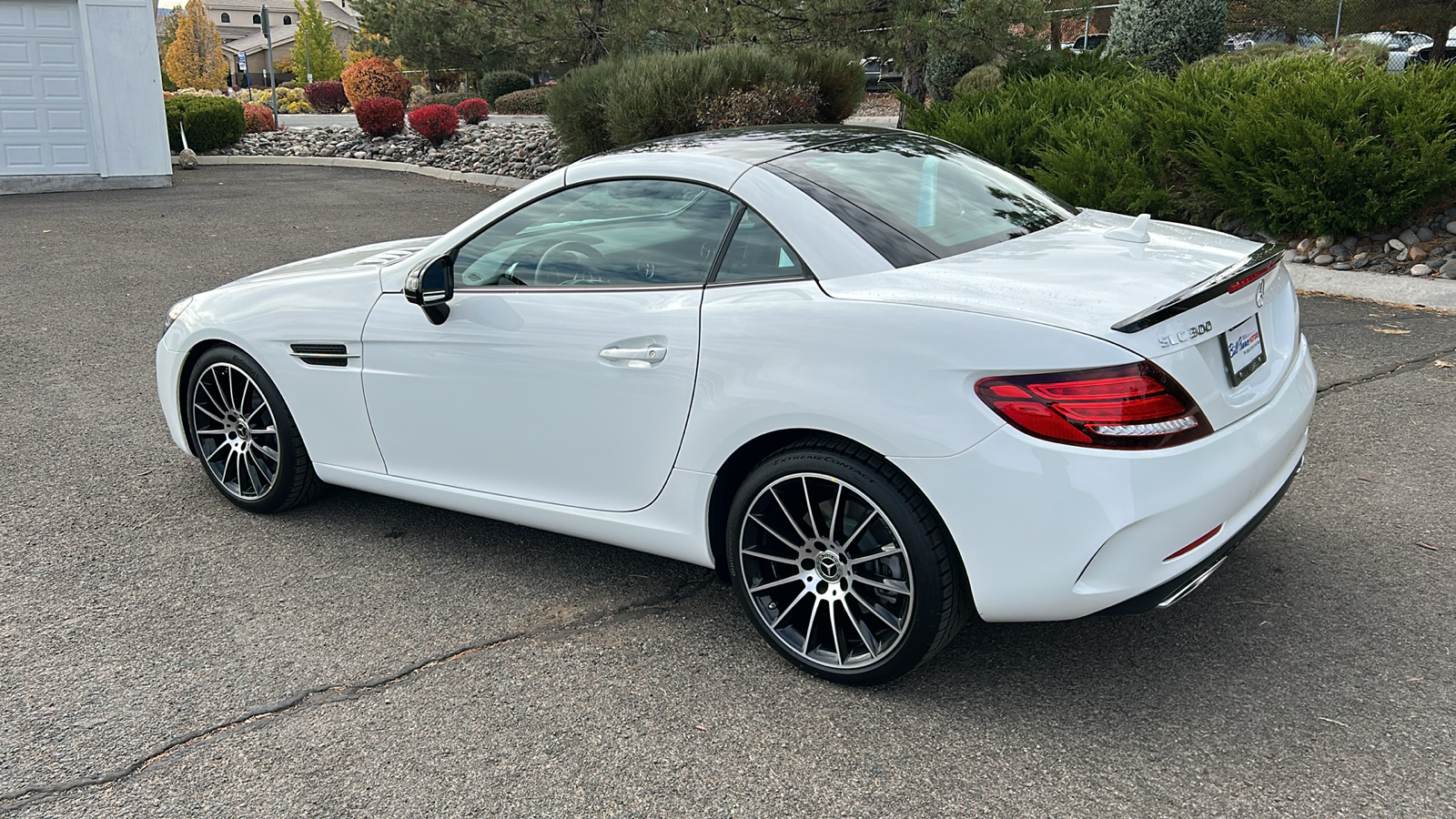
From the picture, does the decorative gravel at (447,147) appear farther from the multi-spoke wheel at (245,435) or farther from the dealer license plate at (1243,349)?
the dealer license plate at (1243,349)

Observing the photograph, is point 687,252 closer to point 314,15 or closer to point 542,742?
point 542,742

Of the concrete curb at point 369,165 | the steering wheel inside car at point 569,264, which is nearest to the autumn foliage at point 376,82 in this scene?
the concrete curb at point 369,165

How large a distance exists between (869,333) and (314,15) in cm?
7054

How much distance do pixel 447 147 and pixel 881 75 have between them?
35.9 ft

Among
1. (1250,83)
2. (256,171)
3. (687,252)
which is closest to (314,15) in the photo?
(256,171)

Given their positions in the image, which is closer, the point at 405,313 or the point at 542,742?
the point at 542,742

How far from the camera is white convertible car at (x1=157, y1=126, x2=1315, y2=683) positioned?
276 cm

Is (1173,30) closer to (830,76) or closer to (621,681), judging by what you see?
(830,76)

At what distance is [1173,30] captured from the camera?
1711 cm

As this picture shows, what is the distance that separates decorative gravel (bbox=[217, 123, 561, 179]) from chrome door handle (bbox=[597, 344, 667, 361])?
544 inches

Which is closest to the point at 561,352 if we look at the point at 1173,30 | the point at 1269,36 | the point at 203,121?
the point at 1173,30

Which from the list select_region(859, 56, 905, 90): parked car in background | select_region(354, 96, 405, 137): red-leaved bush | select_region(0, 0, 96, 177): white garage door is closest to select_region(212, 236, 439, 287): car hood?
select_region(859, 56, 905, 90): parked car in background

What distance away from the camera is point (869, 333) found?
296 cm

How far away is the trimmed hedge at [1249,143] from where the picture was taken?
814 centimetres
